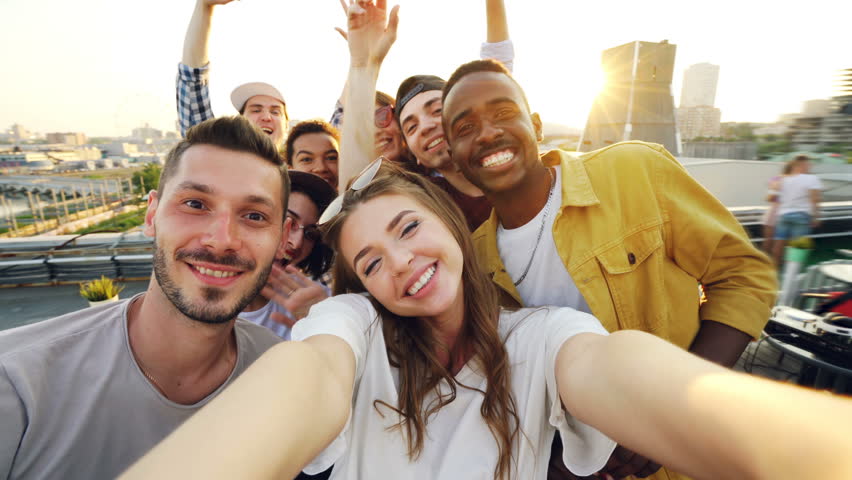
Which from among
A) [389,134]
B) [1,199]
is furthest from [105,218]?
[389,134]

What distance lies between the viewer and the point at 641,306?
5.75ft

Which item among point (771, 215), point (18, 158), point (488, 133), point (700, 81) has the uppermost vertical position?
point (700, 81)

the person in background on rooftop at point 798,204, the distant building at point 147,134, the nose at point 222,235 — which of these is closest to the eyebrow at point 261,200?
the nose at point 222,235

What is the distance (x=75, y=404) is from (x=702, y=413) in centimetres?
204

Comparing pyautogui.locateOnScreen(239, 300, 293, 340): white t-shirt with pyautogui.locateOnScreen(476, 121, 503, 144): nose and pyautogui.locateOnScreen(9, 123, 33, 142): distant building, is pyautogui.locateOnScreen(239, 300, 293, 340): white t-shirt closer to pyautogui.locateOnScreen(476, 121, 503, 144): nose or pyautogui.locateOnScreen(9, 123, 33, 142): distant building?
pyautogui.locateOnScreen(476, 121, 503, 144): nose

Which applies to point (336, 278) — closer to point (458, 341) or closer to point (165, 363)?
point (458, 341)

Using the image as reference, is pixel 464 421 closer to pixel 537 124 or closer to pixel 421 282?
pixel 421 282

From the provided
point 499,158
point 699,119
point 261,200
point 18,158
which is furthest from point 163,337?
point 18,158

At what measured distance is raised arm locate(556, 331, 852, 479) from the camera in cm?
60

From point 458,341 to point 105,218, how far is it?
10309cm

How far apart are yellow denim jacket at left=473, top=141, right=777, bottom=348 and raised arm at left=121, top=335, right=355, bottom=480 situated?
3.94 feet

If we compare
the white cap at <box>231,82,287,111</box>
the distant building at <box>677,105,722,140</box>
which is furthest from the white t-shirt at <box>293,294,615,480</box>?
the distant building at <box>677,105,722,140</box>

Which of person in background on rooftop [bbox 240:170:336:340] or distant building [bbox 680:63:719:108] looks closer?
person in background on rooftop [bbox 240:170:336:340]

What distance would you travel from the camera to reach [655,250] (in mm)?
1685
